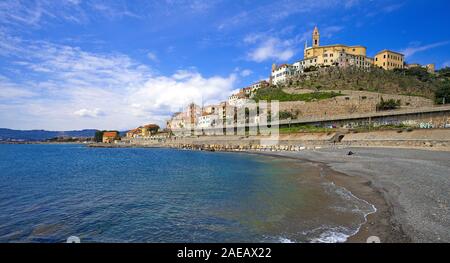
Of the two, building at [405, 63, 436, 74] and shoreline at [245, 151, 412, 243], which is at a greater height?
building at [405, 63, 436, 74]

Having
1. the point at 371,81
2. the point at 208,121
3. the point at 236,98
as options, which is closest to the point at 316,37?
the point at 371,81

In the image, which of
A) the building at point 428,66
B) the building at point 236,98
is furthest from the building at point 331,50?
the building at point 236,98

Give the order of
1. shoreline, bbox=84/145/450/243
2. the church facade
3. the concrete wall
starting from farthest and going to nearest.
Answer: the church facade → the concrete wall → shoreline, bbox=84/145/450/243

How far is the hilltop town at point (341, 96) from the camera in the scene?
55.6 metres

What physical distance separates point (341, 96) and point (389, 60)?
126ft

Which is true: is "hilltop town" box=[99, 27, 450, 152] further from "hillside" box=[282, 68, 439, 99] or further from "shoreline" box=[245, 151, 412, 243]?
"shoreline" box=[245, 151, 412, 243]

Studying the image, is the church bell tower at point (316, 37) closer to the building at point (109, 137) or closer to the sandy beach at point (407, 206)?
the sandy beach at point (407, 206)

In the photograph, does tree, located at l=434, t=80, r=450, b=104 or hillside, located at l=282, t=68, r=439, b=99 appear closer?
tree, located at l=434, t=80, r=450, b=104

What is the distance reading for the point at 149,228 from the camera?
920cm

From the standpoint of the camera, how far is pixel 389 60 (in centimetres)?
9794

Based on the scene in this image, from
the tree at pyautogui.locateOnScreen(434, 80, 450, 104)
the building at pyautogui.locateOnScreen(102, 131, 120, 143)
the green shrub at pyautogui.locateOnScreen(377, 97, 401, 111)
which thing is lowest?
the building at pyautogui.locateOnScreen(102, 131, 120, 143)

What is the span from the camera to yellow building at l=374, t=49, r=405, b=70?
320 feet

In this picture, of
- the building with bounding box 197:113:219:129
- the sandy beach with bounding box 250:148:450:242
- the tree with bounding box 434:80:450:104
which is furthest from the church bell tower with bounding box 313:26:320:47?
the sandy beach with bounding box 250:148:450:242
